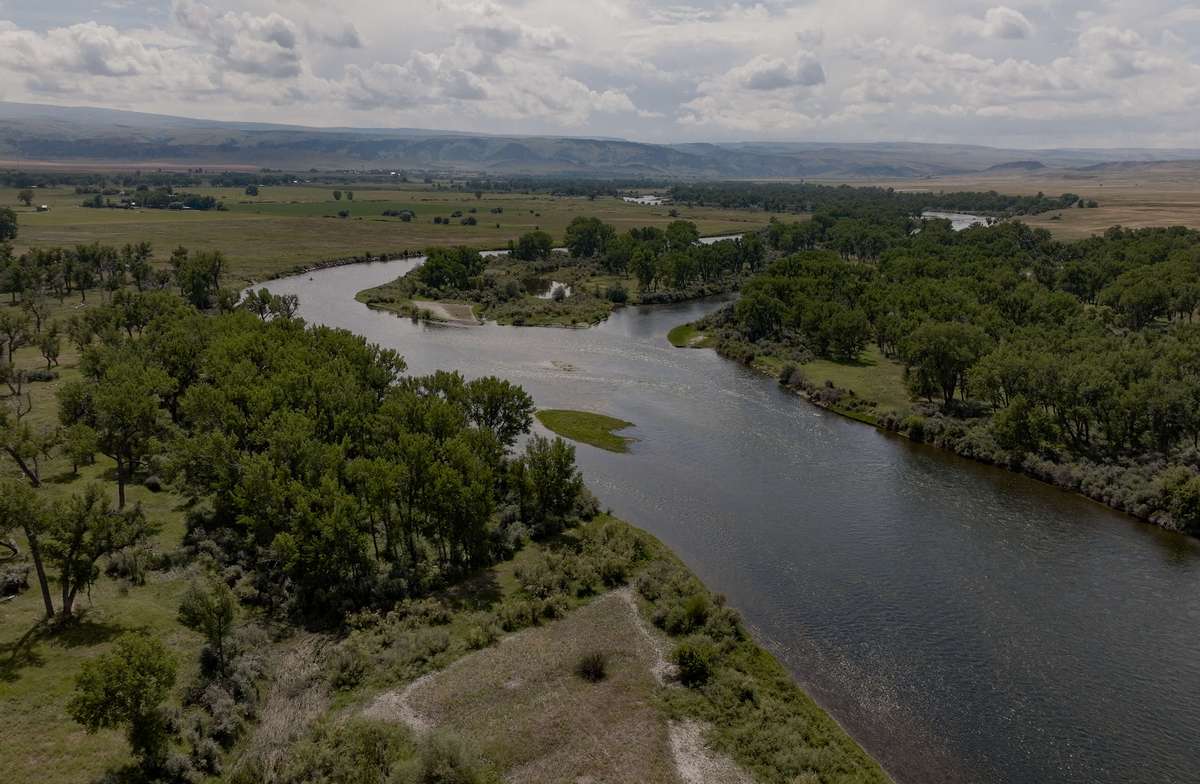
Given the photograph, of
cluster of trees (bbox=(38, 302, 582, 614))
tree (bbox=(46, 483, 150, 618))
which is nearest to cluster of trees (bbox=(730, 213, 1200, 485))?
cluster of trees (bbox=(38, 302, 582, 614))

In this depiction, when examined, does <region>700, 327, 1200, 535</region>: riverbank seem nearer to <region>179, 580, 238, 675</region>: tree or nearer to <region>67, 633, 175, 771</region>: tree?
<region>179, 580, 238, 675</region>: tree

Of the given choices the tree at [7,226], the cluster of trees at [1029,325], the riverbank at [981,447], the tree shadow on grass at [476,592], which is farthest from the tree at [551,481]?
the tree at [7,226]

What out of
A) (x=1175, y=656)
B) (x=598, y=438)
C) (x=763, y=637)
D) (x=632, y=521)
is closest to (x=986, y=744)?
(x=763, y=637)

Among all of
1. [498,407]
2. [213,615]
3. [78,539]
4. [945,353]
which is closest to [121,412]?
[78,539]

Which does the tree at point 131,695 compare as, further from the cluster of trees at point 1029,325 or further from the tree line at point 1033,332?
the cluster of trees at point 1029,325

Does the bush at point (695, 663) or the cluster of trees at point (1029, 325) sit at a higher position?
the cluster of trees at point (1029, 325)
